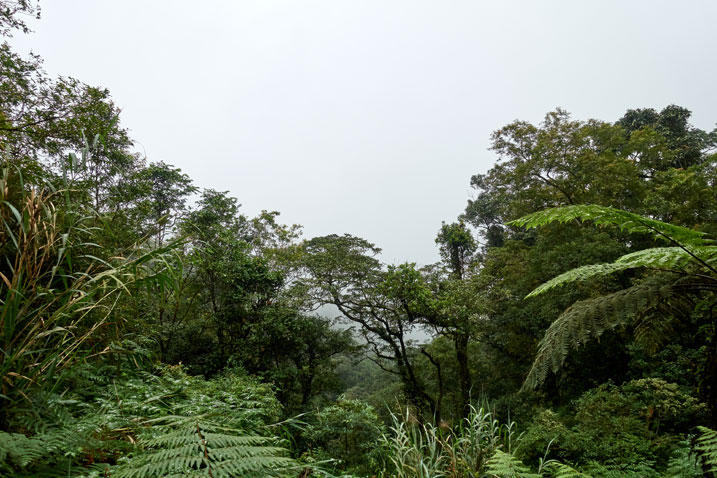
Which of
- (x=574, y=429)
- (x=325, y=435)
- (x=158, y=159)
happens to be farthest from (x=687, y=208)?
(x=158, y=159)

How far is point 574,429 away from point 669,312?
5.82 feet

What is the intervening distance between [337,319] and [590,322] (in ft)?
22.0

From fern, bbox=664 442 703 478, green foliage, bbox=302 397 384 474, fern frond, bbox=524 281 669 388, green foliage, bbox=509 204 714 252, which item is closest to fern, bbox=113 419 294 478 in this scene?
fern frond, bbox=524 281 669 388

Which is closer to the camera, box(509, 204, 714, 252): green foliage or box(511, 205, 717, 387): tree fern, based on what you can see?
box(509, 204, 714, 252): green foliage

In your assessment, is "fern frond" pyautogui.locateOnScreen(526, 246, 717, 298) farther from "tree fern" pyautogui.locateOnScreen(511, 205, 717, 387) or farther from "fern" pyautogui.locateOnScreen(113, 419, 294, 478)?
"fern" pyautogui.locateOnScreen(113, 419, 294, 478)

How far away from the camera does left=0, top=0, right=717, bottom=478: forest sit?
1153 mm

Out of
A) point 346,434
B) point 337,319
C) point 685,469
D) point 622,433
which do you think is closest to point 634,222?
point 685,469

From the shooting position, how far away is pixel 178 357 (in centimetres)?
647

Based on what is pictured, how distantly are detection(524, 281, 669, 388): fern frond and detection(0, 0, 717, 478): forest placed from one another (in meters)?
0.02

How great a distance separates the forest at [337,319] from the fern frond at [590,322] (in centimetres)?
2

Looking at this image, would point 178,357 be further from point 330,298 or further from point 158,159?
point 158,159

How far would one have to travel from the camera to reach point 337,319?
27.2ft

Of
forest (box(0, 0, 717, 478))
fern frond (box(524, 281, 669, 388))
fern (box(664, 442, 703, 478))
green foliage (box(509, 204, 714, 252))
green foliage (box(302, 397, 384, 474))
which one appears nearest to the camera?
forest (box(0, 0, 717, 478))

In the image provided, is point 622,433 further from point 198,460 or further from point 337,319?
point 337,319
